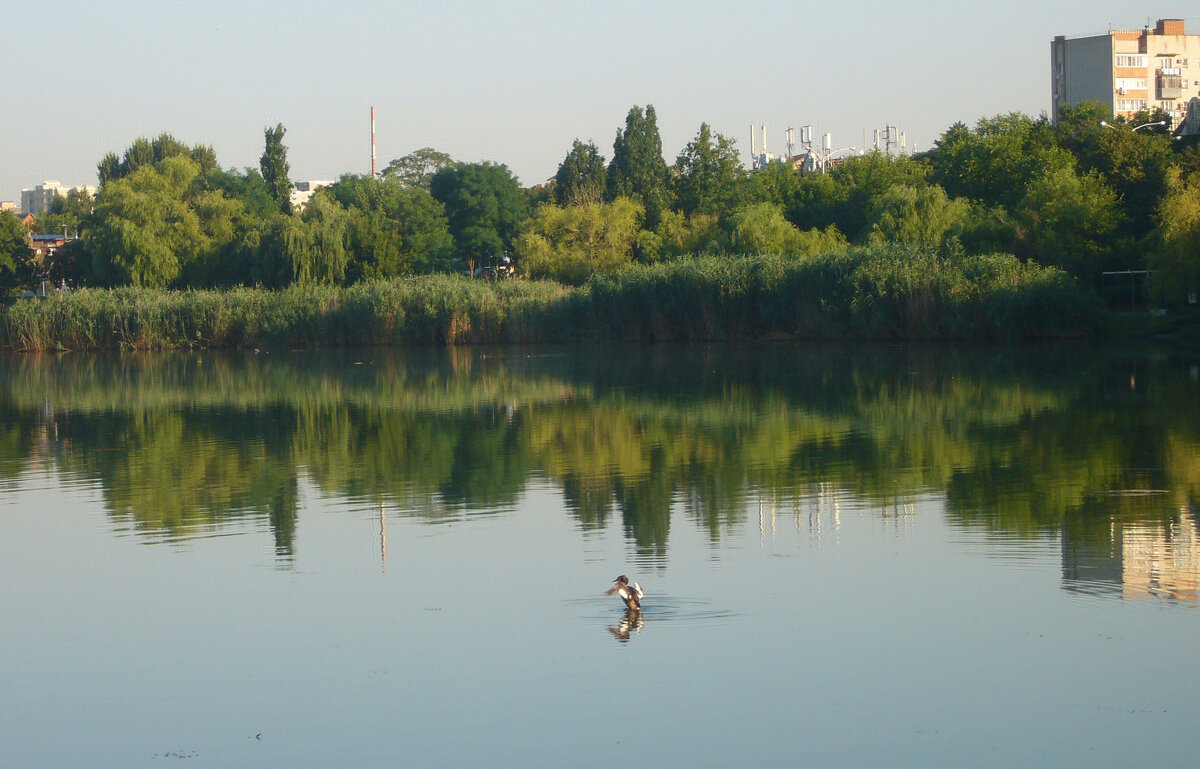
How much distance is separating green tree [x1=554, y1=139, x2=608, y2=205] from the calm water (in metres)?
58.0

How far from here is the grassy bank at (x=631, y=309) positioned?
150 ft

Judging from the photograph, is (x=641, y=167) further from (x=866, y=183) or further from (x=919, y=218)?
(x=919, y=218)

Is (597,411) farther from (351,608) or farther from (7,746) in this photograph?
(7,746)

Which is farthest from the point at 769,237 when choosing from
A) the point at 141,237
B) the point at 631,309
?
the point at 141,237

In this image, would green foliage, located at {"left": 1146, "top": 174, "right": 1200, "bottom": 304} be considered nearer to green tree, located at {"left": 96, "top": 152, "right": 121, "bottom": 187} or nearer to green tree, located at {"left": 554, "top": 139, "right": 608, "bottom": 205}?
green tree, located at {"left": 554, "top": 139, "right": 608, "bottom": 205}

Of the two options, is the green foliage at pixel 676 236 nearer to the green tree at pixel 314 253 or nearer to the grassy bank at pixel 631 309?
the grassy bank at pixel 631 309

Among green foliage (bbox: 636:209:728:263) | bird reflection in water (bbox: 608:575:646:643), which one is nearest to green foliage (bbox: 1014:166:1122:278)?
green foliage (bbox: 636:209:728:263)

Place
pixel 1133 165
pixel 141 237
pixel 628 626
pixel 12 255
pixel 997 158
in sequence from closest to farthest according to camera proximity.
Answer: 1. pixel 628 626
2. pixel 1133 165
3. pixel 997 158
4. pixel 141 237
5. pixel 12 255

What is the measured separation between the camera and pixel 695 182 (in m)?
77.3

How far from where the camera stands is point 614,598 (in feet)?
33.1

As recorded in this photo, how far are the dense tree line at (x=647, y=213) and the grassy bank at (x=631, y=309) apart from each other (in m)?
2.58

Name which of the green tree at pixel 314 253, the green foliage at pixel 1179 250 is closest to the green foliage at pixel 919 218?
the green foliage at pixel 1179 250

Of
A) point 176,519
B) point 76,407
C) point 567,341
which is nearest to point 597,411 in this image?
point 176,519

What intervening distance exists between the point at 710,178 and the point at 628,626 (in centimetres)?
6948
